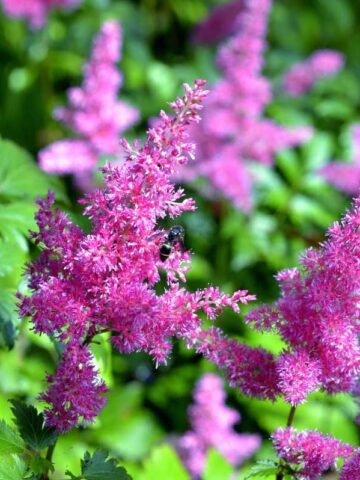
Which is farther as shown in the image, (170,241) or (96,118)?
(96,118)

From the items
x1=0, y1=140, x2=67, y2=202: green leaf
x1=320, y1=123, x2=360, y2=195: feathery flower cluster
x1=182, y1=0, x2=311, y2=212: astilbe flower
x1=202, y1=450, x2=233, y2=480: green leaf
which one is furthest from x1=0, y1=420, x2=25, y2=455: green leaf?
x1=320, y1=123, x2=360, y2=195: feathery flower cluster

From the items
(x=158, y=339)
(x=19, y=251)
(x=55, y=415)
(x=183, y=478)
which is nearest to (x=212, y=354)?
(x=158, y=339)

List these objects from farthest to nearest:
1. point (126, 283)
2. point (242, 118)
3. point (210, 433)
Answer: point (242, 118)
point (210, 433)
point (126, 283)

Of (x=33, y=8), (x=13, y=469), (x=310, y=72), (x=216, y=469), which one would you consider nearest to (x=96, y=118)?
(x=33, y=8)

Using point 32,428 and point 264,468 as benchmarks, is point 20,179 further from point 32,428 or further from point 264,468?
point 264,468

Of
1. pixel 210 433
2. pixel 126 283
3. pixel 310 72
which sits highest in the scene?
pixel 310 72

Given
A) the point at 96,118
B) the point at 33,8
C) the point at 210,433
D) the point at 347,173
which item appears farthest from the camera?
the point at 33,8
